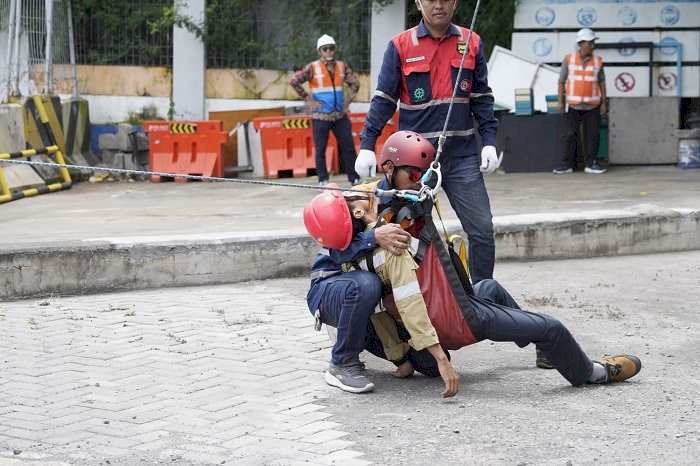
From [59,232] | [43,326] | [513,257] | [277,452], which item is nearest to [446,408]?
[277,452]

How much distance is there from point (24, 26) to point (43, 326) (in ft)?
31.8

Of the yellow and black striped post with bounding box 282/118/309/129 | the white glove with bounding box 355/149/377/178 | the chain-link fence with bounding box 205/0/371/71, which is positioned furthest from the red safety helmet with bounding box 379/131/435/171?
the chain-link fence with bounding box 205/0/371/71

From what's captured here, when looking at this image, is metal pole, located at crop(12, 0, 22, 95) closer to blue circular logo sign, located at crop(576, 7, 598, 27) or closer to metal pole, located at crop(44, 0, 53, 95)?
metal pole, located at crop(44, 0, 53, 95)

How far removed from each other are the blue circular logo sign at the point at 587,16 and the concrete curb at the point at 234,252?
6.56 meters

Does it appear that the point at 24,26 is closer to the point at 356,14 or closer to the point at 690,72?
the point at 356,14

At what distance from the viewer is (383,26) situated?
16609mm

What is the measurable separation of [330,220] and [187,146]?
11018mm

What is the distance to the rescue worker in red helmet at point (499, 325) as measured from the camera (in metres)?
5.41

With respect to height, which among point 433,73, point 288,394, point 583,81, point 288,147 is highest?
point 583,81

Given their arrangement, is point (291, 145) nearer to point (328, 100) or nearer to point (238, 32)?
point (328, 100)

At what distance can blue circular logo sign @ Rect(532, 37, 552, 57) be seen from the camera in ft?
51.9

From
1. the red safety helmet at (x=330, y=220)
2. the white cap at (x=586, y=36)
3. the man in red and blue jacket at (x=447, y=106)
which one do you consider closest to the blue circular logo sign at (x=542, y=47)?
the white cap at (x=586, y=36)

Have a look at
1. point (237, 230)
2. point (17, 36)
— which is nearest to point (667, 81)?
point (237, 230)

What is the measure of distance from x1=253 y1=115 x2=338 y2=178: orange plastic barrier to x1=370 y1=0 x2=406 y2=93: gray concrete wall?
1.29 metres
